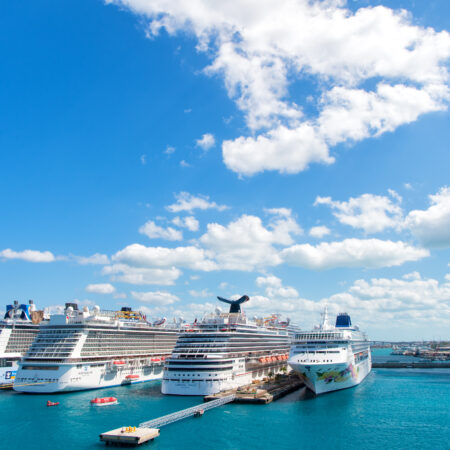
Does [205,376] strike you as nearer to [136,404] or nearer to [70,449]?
[136,404]

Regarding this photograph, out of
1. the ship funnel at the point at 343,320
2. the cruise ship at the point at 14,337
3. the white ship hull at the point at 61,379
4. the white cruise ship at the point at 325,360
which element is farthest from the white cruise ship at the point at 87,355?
the ship funnel at the point at 343,320

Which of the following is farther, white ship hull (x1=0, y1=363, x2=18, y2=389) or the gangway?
white ship hull (x1=0, y1=363, x2=18, y2=389)

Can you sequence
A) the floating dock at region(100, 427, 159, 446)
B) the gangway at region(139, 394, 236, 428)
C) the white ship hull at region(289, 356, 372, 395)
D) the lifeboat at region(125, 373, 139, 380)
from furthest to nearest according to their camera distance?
the lifeboat at region(125, 373, 139, 380) < the white ship hull at region(289, 356, 372, 395) < the gangway at region(139, 394, 236, 428) < the floating dock at region(100, 427, 159, 446)

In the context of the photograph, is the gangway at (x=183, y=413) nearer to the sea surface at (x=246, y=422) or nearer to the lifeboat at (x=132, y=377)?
the sea surface at (x=246, y=422)

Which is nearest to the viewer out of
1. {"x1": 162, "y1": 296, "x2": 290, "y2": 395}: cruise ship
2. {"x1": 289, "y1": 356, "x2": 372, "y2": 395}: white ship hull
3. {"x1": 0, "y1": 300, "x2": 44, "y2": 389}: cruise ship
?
{"x1": 289, "y1": 356, "x2": 372, "y2": 395}: white ship hull

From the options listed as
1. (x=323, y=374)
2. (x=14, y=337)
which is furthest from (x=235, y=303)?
(x=14, y=337)

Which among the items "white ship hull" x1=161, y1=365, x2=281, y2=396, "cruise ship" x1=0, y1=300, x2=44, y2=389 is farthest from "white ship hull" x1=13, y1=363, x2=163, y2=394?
"white ship hull" x1=161, y1=365, x2=281, y2=396

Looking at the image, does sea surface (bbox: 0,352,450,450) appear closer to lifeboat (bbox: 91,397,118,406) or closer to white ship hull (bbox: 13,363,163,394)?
lifeboat (bbox: 91,397,118,406)

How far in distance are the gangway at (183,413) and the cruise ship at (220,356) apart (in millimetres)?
5903

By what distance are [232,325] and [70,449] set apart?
48.1 meters

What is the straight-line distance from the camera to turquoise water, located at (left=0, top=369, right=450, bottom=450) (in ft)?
154

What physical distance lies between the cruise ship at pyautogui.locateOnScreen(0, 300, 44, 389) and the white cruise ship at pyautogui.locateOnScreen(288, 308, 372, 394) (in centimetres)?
6206

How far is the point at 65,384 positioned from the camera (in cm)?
7556

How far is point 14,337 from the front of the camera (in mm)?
96000
